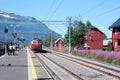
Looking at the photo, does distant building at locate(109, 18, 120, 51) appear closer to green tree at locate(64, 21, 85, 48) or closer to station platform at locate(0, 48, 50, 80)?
green tree at locate(64, 21, 85, 48)

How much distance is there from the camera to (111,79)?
20.7m

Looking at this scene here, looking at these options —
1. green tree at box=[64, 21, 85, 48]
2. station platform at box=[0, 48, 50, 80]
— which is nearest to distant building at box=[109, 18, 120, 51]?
green tree at box=[64, 21, 85, 48]

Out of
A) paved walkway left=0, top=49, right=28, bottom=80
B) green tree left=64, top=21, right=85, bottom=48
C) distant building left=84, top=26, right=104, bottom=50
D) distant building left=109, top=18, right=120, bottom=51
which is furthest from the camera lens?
distant building left=84, top=26, right=104, bottom=50

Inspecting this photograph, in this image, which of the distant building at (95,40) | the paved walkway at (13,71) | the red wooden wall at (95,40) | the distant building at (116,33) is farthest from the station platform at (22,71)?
the red wooden wall at (95,40)

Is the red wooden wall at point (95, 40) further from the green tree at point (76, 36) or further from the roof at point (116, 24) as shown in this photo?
the roof at point (116, 24)

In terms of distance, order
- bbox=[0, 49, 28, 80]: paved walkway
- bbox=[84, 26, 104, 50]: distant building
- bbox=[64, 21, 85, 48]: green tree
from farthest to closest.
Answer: bbox=[84, 26, 104, 50]: distant building → bbox=[64, 21, 85, 48]: green tree → bbox=[0, 49, 28, 80]: paved walkway

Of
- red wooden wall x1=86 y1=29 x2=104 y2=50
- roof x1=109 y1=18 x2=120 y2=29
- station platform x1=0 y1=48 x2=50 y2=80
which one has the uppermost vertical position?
roof x1=109 y1=18 x2=120 y2=29

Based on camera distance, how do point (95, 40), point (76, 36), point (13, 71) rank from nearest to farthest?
point (13, 71), point (76, 36), point (95, 40)

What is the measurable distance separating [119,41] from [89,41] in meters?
40.6

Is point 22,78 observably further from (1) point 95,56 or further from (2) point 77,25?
(2) point 77,25

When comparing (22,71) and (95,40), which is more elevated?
(95,40)

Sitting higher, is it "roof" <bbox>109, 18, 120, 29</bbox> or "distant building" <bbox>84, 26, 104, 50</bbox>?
"roof" <bbox>109, 18, 120, 29</bbox>

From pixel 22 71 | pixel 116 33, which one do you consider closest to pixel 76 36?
pixel 116 33

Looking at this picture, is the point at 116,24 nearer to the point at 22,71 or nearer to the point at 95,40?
the point at 95,40
